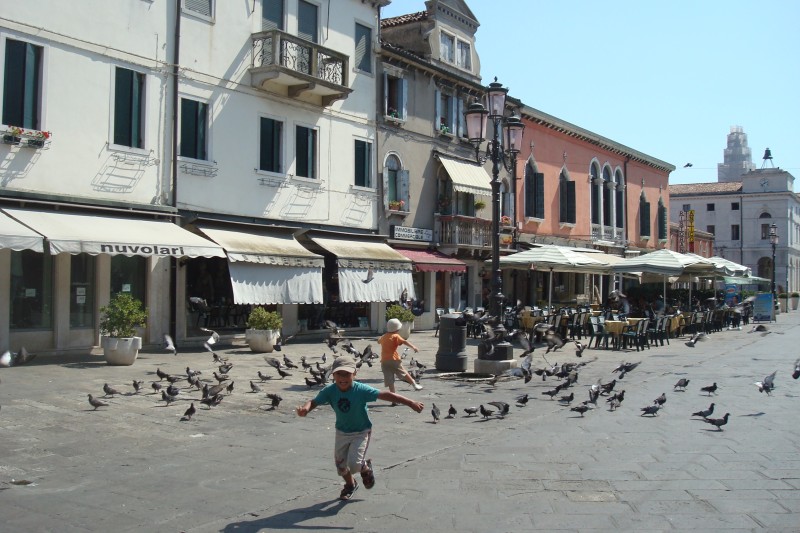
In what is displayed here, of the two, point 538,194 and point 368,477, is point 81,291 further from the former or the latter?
point 538,194

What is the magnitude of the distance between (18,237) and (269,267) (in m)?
6.42

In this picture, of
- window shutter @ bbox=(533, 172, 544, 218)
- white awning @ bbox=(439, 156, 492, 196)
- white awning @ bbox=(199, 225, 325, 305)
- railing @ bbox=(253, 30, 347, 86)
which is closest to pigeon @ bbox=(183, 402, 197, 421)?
white awning @ bbox=(199, 225, 325, 305)

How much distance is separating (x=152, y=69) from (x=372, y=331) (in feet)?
33.7

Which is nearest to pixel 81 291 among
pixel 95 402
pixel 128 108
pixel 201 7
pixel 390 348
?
pixel 128 108

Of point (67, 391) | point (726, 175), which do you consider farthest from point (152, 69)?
point (726, 175)

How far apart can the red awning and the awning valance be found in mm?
4693

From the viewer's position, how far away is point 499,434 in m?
8.80

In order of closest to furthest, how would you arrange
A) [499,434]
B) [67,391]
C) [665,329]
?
[499,434]
[67,391]
[665,329]

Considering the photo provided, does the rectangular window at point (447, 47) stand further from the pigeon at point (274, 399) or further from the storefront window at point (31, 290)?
the pigeon at point (274, 399)

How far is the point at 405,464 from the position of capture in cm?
738

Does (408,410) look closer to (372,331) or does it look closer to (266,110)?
(266,110)

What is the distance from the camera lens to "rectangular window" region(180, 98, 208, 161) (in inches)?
704

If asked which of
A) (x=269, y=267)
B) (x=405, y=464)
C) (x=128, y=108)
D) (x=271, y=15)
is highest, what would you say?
(x=271, y=15)

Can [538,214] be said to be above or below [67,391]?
above
